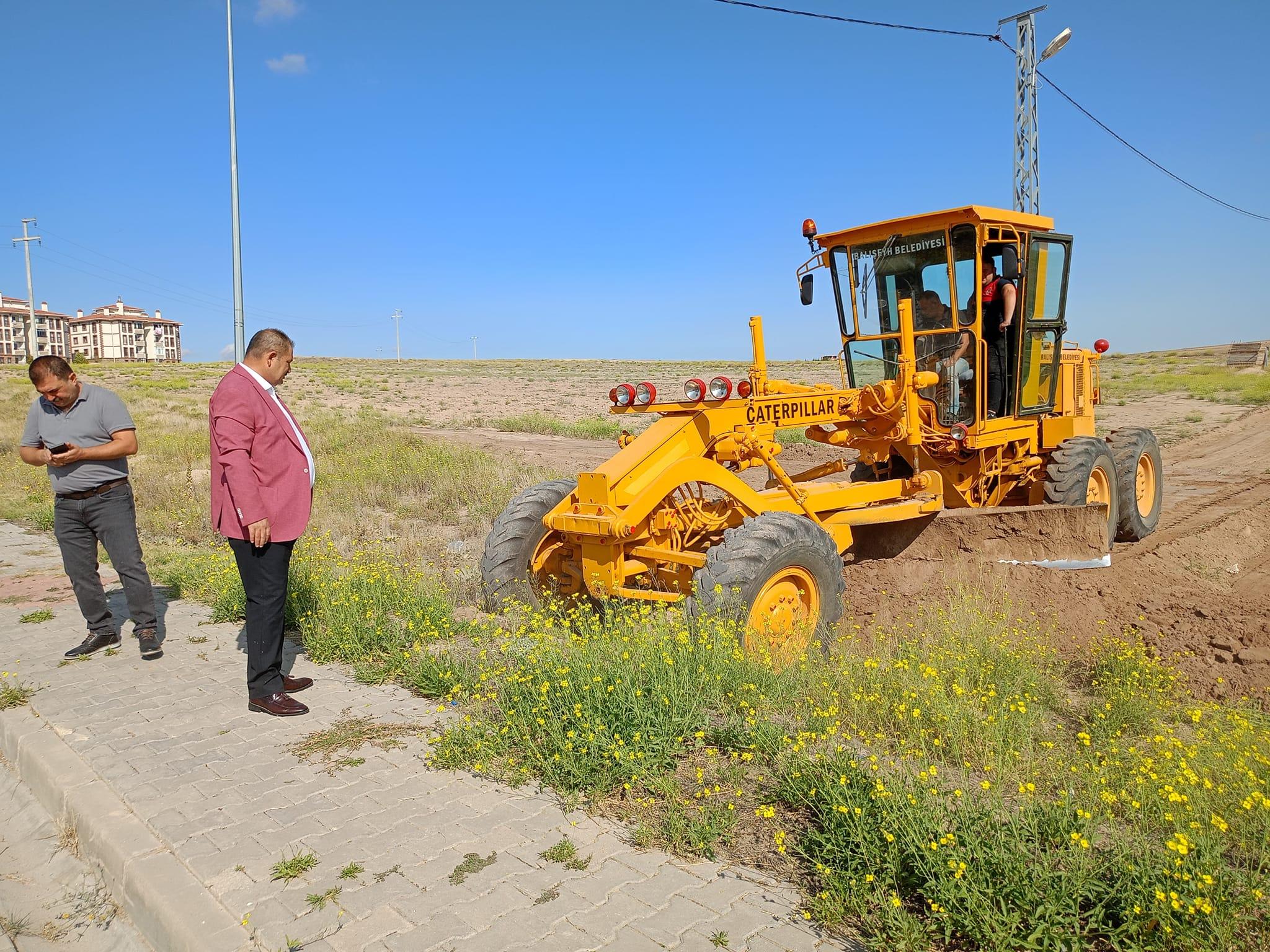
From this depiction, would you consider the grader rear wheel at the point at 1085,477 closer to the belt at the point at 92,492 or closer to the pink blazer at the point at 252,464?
the pink blazer at the point at 252,464

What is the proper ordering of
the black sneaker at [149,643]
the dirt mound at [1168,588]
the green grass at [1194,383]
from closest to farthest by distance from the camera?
the dirt mound at [1168,588]
the black sneaker at [149,643]
the green grass at [1194,383]

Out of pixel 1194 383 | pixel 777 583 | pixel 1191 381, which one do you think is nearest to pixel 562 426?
pixel 777 583

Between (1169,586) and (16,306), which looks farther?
(16,306)

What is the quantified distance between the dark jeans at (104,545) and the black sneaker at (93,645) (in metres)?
0.15

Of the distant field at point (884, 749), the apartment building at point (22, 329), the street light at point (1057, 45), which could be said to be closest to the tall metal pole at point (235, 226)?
the distant field at point (884, 749)

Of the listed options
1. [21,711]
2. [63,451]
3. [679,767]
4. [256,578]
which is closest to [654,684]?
[679,767]

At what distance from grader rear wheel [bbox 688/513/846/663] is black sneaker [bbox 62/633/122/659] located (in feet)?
14.0

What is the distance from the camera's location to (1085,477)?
861cm

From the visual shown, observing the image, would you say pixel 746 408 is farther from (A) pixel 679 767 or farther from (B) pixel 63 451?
(B) pixel 63 451

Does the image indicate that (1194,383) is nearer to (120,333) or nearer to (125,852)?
(125,852)

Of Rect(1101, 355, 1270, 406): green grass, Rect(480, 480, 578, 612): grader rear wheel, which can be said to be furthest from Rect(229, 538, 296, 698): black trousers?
Rect(1101, 355, 1270, 406): green grass

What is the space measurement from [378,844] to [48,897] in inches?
56.7

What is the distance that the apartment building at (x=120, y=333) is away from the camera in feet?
480

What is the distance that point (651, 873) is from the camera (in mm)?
3326
